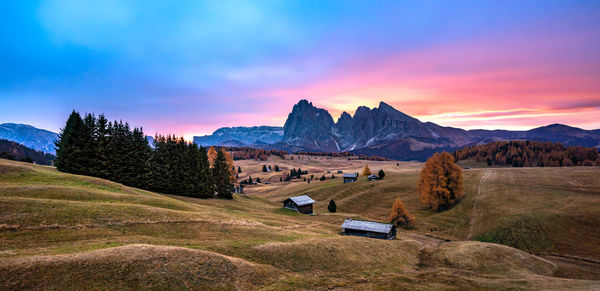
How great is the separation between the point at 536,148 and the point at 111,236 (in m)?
227

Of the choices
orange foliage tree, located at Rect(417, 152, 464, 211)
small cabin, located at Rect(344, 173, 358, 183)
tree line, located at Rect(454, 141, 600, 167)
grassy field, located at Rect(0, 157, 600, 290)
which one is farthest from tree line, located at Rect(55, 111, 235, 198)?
tree line, located at Rect(454, 141, 600, 167)

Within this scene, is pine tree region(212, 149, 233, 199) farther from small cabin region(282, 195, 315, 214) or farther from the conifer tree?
the conifer tree

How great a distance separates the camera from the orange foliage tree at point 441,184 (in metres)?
72.4

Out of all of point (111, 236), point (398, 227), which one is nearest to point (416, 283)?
point (111, 236)

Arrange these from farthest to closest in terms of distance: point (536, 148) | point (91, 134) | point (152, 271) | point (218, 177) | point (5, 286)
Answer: point (536, 148) → point (218, 177) → point (91, 134) → point (152, 271) → point (5, 286)

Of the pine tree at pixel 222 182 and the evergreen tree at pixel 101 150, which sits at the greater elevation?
the evergreen tree at pixel 101 150

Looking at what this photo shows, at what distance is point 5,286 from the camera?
15.5 metres

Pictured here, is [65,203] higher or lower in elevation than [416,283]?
higher

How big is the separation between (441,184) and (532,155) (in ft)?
467

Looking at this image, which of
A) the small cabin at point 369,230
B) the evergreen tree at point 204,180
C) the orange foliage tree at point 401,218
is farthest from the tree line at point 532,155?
the evergreen tree at point 204,180

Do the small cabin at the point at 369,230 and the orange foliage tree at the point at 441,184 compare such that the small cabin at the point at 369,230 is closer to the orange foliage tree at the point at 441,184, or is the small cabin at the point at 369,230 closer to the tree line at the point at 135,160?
the orange foliage tree at the point at 441,184

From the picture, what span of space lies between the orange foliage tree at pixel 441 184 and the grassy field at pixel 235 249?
44.3ft

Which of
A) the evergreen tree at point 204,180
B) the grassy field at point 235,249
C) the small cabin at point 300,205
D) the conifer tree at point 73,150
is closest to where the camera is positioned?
the grassy field at point 235,249

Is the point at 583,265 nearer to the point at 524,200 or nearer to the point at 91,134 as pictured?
the point at 524,200
